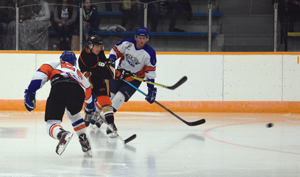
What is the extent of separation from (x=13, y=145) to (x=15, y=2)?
3.21 meters

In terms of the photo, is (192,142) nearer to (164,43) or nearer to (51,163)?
(51,163)

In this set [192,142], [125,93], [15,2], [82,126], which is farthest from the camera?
[15,2]

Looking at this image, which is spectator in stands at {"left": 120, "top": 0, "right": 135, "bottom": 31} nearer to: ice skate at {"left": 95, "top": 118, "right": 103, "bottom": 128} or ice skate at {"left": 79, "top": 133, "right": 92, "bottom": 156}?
ice skate at {"left": 95, "top": 118, "right": 103, "bottom": 128}

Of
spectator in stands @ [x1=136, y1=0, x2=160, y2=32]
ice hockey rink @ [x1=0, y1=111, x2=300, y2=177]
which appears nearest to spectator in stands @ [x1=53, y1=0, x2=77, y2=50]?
spectator in stands @ [x1=136, y1=0, x2=160, y2=32]

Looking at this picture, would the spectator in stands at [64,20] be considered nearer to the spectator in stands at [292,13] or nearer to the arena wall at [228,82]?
the arena wall at [228,82]

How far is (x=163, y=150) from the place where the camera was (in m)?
3.55

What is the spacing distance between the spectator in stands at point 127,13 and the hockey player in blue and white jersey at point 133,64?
176 cm

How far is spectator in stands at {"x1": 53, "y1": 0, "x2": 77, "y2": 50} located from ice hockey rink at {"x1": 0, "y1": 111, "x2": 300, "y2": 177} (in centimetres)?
136

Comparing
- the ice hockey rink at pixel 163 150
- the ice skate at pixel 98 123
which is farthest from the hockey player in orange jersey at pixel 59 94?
the ice skate at pixel 98 123

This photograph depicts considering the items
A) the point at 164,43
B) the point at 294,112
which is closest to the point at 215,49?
the point at 164,43

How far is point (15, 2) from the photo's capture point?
6219 mm

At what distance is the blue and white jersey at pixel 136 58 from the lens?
14.9 ft

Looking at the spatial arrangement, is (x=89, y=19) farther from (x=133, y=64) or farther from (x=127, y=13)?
(x=133, y=64)

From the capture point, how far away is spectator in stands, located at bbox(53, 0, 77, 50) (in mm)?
6238
